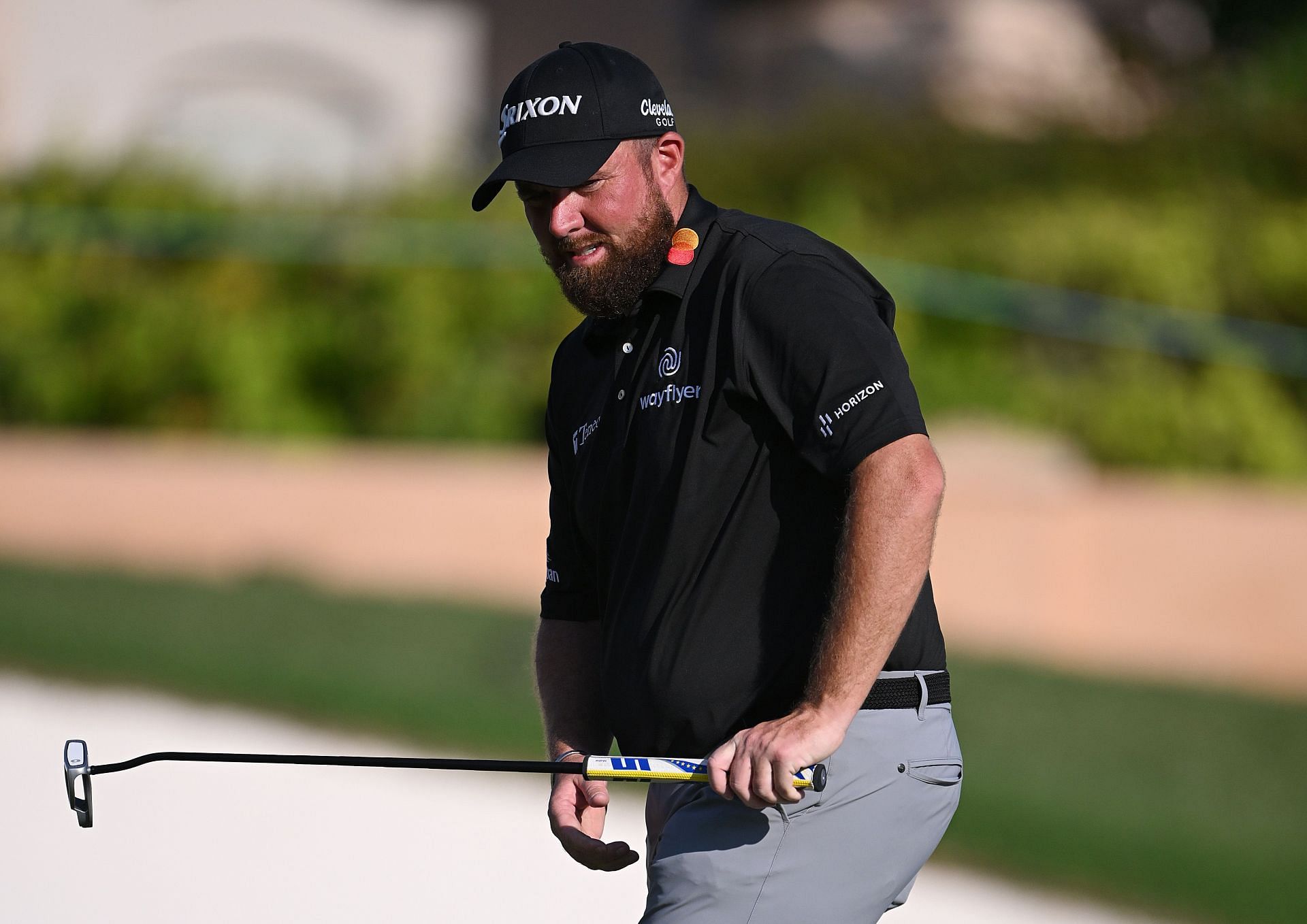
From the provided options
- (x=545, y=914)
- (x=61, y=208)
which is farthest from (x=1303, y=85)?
(x=545, y=914)

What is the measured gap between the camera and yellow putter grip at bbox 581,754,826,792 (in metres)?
2.67

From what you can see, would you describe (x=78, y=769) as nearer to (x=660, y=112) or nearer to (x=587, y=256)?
(x=587, y=256)

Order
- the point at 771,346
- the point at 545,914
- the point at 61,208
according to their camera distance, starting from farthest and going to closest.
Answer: the point at 61,208 → the point at 545,914 → the point at 771,346

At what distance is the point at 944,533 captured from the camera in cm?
988

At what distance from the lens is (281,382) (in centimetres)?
1231

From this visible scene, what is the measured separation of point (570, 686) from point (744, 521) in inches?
30.2

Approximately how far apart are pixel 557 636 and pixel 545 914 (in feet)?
9.51

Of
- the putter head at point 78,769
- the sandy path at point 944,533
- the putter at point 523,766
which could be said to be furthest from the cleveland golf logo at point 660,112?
the sandy path at point 944,533

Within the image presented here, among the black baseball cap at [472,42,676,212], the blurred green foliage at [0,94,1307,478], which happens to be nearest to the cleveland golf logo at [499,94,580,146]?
the black baseball cap at [472,42,676,212]

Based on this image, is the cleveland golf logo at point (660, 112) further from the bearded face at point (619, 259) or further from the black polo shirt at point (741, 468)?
the black polo shirt at point (741, 468)

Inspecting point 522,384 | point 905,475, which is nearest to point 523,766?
point 905,475

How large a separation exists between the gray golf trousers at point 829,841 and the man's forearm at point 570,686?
0.49 metres

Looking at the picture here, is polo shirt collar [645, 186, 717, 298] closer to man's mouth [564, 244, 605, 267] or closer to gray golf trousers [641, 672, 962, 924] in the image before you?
man's mouth [564, 244, 605, 267]

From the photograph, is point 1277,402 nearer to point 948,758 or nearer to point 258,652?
point 258,652
